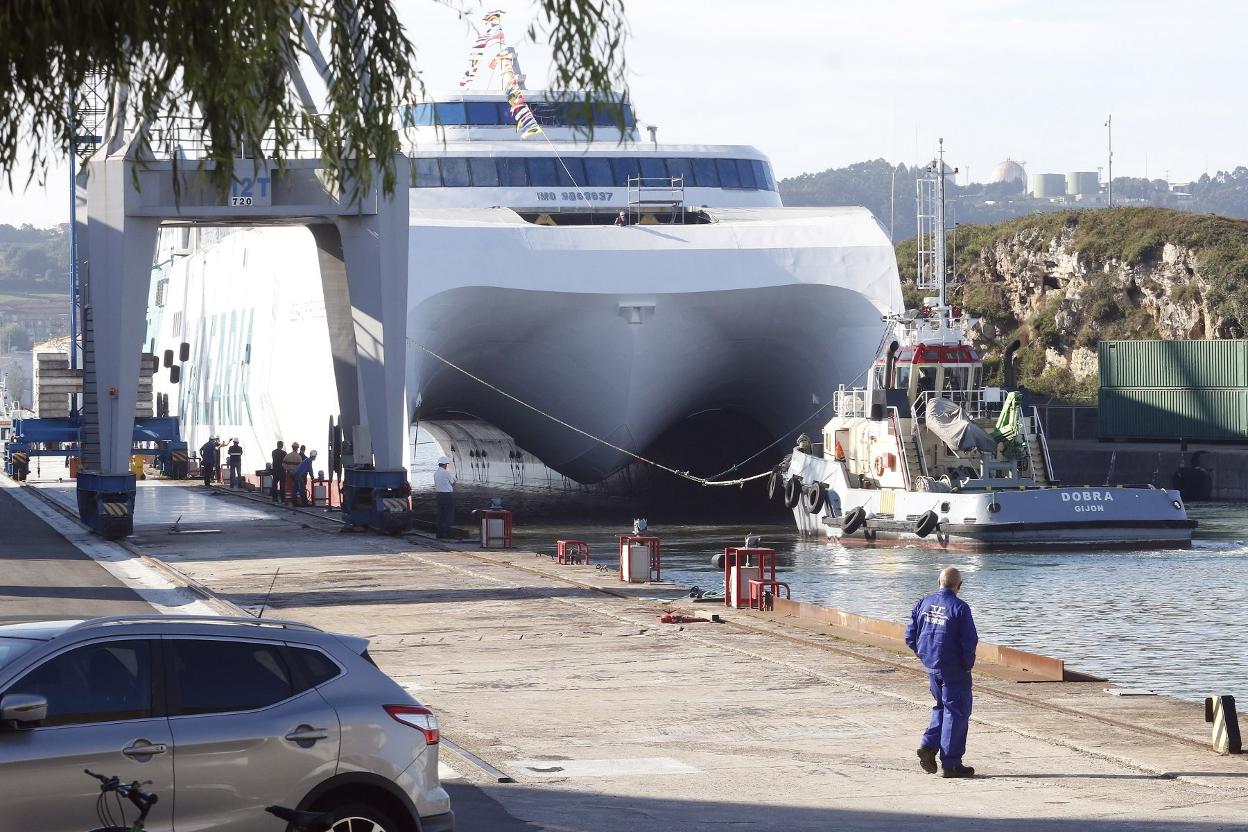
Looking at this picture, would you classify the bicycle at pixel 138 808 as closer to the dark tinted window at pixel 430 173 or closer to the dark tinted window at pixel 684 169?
the dark tinted window at pixel 430 173

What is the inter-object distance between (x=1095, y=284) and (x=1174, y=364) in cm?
2306

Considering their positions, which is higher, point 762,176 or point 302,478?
point 762,176

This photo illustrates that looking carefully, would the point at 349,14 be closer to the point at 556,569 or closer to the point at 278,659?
the point at 278,659

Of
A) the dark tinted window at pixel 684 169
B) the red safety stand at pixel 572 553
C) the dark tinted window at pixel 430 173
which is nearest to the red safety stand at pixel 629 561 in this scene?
the red safety stand at pixel 572 553

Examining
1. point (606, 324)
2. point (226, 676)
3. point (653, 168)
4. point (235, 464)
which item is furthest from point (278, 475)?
point (226, 676)

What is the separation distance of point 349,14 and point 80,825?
4.07 meters

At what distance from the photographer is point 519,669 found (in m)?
15.4

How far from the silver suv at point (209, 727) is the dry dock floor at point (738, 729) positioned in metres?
2.09

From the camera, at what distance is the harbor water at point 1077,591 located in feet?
63.2

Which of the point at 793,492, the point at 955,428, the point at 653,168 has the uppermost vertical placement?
the point at 653,168

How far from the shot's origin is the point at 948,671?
10508mm

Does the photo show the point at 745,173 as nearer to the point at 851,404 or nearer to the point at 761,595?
the point at 851,404

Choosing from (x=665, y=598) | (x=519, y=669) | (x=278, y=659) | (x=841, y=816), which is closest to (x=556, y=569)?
(x=665, y=598)

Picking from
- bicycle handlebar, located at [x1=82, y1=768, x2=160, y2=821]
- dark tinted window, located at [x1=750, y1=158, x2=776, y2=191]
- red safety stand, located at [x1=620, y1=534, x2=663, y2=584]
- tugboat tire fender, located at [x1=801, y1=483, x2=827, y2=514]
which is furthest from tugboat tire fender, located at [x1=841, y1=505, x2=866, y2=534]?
bicycle handlebar, located at [x1=82, y1=768, x2=160, y2=821]
